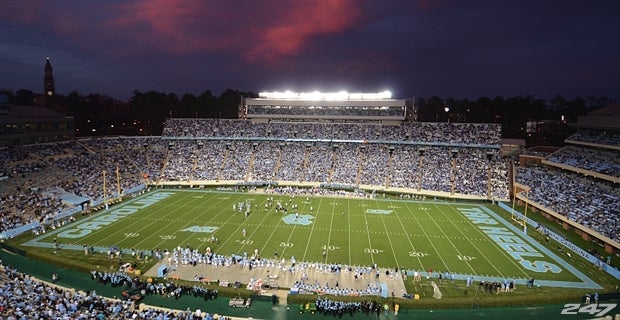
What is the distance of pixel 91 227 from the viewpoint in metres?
31.4

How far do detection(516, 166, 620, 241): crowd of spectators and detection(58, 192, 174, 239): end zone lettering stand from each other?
3863 centimetres

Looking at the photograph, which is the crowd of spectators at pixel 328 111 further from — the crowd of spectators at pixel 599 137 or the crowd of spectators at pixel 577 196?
the crowd of spectators at pixel 599 137

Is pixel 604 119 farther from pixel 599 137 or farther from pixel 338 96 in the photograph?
pixel 338 96

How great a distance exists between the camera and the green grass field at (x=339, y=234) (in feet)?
83.5

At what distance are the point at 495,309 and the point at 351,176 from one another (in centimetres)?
3083

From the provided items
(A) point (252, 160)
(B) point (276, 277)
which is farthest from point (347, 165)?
(B) point (276, 277)

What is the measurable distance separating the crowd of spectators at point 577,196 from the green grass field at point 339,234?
492cm

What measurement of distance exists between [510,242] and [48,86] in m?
83.9

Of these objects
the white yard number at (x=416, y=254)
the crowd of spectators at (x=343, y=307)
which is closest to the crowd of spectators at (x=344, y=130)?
the white yard number at (x=416, y=254)

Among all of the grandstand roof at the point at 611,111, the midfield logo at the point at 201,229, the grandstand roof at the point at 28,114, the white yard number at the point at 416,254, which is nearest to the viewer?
the white yard number at the point at 416,254

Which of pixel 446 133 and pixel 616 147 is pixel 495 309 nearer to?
pixel 616 147

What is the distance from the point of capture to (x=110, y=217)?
34344 millimetres

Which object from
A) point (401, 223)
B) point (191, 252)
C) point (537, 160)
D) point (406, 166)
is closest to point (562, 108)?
point (537, 160)

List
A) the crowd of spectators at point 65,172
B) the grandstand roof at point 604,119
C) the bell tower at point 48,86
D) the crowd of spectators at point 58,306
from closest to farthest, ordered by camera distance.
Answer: the crowd of spectators at point 58,306, the crowd of spectators at point 65,172, the grandstand roof at point 604,119, the bell tower at point 48,86
